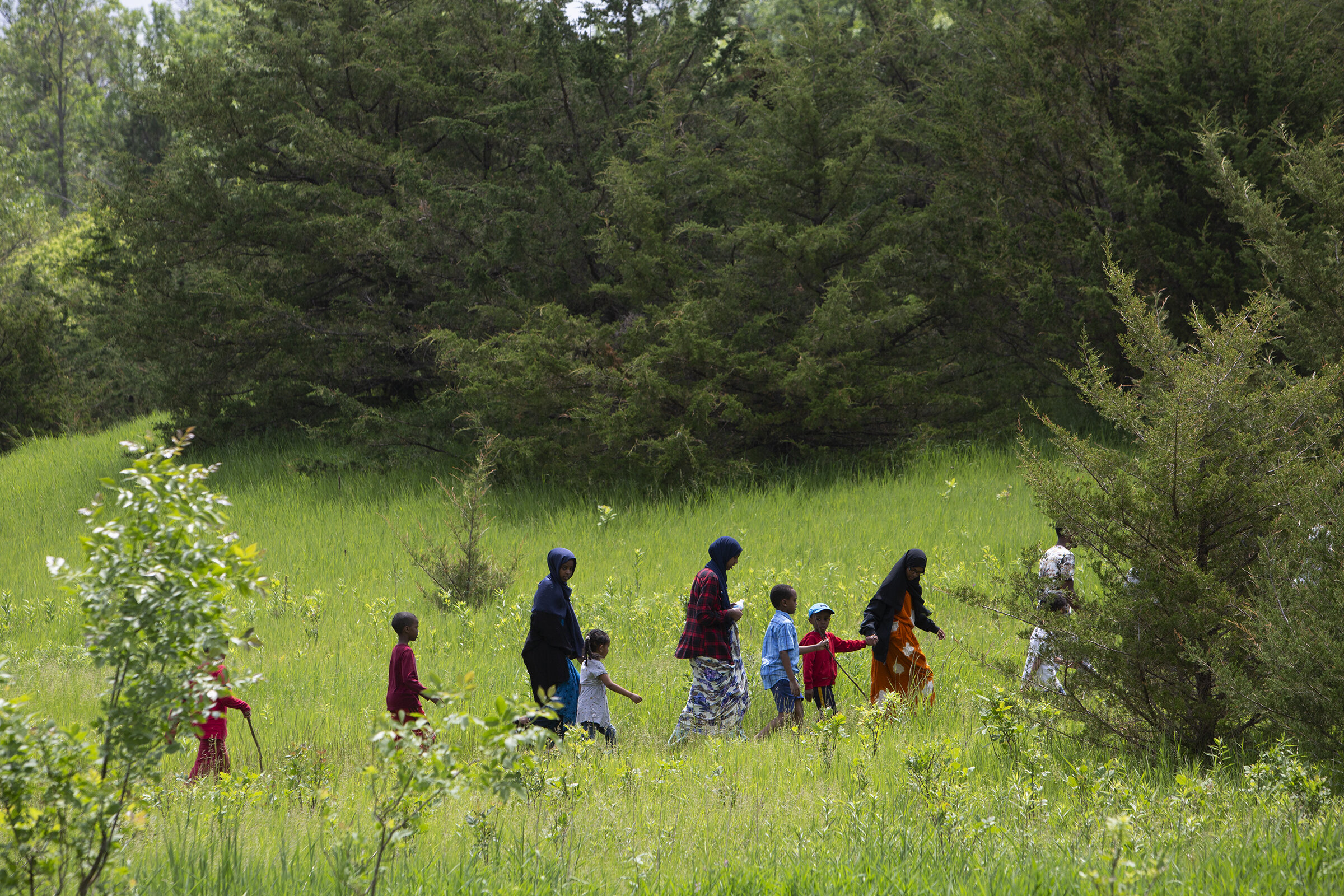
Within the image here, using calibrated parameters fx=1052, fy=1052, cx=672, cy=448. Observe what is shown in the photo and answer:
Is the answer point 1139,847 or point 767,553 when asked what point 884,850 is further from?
point 767,553

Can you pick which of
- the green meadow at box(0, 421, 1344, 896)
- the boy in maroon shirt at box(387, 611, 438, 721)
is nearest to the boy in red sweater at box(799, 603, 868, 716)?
the green meadow at box(0, 421, 1344, 896)

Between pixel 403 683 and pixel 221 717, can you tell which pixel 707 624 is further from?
pixel 221 717

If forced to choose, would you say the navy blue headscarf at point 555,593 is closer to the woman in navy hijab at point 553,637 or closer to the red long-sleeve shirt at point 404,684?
the woman in navy hijab at point 553,637

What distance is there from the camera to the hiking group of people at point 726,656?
7.36m

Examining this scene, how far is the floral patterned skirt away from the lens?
796cm

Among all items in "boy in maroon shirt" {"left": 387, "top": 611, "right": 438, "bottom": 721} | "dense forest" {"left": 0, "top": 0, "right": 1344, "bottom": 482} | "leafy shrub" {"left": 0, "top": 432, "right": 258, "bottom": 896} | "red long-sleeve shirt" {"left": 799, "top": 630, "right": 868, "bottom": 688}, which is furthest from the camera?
"dense forest" {"left": 0, "top": 0, "right": 1344, "bottom": 482}

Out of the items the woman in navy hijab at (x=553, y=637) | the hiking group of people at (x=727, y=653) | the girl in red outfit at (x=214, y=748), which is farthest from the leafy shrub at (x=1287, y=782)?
the girl in red outfit at (x=214, y=748)

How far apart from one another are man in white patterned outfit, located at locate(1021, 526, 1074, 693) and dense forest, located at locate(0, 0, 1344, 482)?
653 cm

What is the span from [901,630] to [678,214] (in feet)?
47.1

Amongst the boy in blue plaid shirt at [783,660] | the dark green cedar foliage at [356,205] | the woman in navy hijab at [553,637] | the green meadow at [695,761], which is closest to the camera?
the green meadow at [695,761]

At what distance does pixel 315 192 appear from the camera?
23.3m

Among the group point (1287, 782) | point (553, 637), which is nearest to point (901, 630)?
point (553, 637)

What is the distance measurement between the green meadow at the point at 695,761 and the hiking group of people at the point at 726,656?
12.1 inches

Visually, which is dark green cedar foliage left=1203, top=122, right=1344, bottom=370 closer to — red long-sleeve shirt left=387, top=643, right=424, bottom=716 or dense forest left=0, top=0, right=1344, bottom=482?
dense forest left=0, top=0, right=1344, bottom=482
